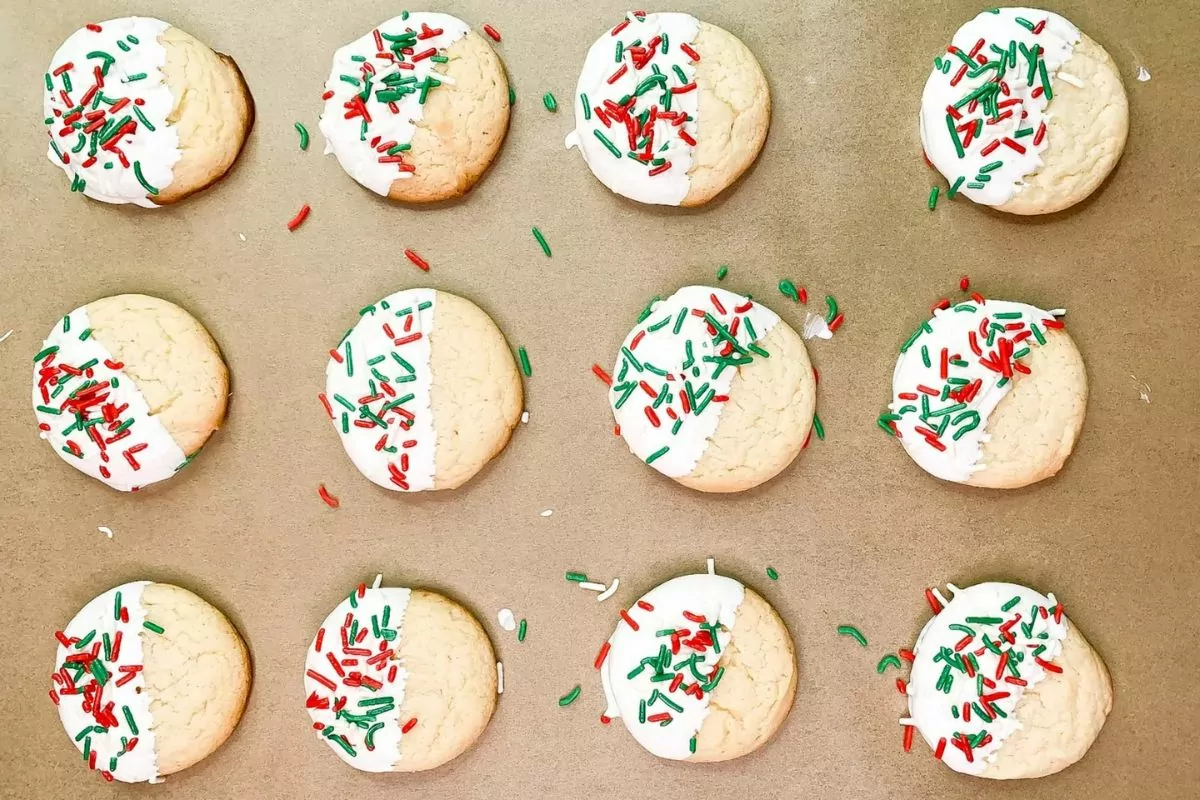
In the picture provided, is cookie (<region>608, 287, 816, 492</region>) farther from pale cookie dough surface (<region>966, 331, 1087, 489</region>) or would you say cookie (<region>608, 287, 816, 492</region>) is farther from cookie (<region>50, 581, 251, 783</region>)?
cookie (<region>50, 581, 251, 783</region>)

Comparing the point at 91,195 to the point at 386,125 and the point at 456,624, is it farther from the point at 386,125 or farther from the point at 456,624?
the point at 456,624

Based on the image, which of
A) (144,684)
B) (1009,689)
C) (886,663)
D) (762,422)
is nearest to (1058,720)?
(1009,689)

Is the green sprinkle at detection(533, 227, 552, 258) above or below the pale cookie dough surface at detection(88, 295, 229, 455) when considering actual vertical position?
above

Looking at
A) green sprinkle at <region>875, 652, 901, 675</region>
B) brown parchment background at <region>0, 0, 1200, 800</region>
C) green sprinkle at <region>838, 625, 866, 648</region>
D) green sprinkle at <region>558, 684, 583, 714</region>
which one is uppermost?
brown parchment background at <region>0, 0, 1200, 800</region>

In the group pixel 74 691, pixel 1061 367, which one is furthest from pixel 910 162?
pixel 74 691

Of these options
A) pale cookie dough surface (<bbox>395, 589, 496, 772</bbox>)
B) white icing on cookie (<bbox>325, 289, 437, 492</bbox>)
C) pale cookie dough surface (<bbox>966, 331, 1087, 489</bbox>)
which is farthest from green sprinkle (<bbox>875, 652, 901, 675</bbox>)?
white icing on cookie (<bbox>325, 289, 437, 492</bbox>)

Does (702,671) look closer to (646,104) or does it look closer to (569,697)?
(569,697)
